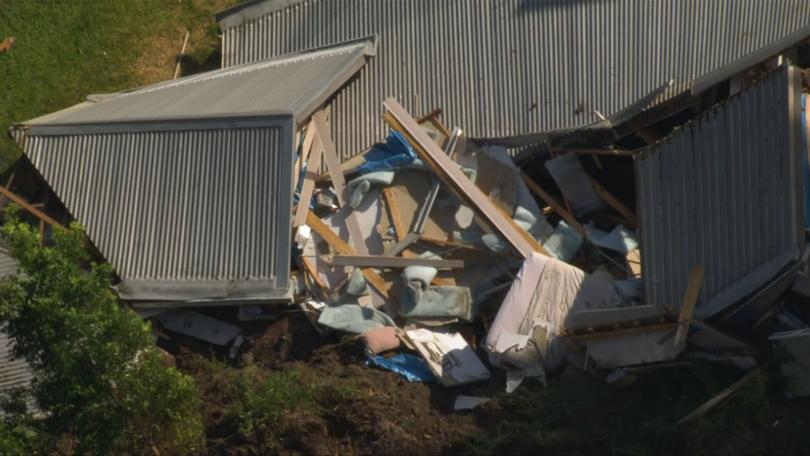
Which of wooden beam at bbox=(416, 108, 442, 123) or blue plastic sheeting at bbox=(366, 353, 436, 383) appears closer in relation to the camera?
blue plastic sheeting at bbox=(366, 353, 436, 383)

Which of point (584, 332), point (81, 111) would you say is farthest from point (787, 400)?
point (81, 111)

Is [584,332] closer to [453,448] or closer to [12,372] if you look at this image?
A: [453,448]

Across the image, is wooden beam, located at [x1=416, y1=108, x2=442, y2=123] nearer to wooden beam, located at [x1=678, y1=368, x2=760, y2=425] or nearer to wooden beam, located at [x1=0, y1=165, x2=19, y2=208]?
wooden beam, located at [x1=0, y1=165, x2=19, y2=208]

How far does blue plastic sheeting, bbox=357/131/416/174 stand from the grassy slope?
13.5 ft

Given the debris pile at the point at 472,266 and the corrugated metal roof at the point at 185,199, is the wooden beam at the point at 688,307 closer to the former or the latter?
the debris pile at the point at 472,266

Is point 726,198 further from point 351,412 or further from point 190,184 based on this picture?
point 190,184

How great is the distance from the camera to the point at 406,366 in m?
14.8

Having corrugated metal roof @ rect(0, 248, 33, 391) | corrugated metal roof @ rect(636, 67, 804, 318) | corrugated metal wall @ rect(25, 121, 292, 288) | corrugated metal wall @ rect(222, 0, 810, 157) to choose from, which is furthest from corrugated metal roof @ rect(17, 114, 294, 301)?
corrugated metal roof @ rect(636, 67, 804, 318)

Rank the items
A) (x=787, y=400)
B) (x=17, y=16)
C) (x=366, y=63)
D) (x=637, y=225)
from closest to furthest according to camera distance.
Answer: (x=787, y=400), (x=637, y=225), (x=366, y=63), (x=17, y=16)

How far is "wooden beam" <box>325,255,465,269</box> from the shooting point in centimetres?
1558

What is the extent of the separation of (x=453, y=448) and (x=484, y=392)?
1.07m

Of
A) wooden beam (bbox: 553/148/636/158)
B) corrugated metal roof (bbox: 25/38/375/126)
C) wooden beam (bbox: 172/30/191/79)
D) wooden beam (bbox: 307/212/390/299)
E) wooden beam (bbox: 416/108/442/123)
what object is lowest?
wooden beam (bbox: 307/212/390/299)

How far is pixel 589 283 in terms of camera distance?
14.8m

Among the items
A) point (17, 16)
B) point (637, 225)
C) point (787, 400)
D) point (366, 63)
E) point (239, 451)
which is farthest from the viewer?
point (17, 16)
